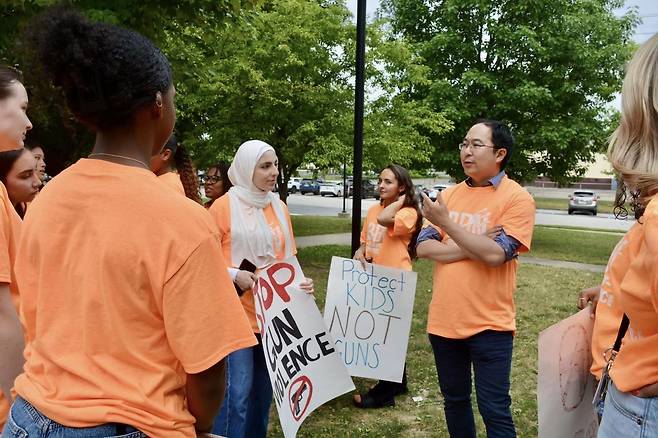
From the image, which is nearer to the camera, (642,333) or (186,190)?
(642,333)

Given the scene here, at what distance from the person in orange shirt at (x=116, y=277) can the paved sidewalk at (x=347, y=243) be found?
12140mm

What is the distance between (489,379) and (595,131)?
1325 cm

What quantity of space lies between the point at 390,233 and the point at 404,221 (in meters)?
0.18

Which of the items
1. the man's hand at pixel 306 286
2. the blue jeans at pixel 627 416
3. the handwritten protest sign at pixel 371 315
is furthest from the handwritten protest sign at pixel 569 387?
the handwritten protest sign at pixel 371 315

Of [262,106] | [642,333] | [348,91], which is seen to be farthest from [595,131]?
[642,333]

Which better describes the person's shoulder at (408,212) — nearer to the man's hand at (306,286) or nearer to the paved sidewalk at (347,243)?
the man's hand at (306,286)

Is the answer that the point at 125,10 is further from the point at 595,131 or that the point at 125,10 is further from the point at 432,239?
the point at 595,131

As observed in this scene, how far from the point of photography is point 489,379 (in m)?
3.05

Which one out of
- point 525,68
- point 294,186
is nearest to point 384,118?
point 525,68

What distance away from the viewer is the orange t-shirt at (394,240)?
461 centimetres

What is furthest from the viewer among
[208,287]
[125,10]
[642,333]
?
[125,10]

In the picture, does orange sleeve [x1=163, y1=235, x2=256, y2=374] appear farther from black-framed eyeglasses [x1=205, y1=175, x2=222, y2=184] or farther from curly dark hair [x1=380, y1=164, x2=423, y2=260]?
black-framed eyeglasses [x1=205, y1=175, x2=222, y2=184]

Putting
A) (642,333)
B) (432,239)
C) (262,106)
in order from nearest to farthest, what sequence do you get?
(642,333)
(432,239)
(262,106)

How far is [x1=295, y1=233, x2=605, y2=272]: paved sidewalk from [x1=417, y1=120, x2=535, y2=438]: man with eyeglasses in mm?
9928
